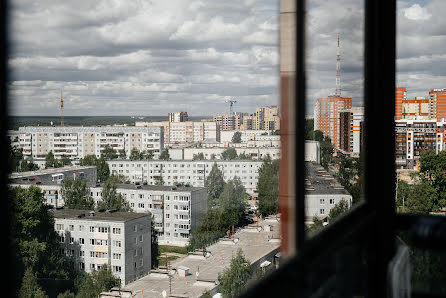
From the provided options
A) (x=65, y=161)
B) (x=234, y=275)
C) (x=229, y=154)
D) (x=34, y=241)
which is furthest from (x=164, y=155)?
(x=234, y=275)

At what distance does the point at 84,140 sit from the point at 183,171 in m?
1.06

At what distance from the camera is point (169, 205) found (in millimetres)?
2525

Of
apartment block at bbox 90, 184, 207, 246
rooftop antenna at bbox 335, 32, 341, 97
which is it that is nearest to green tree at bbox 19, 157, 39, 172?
apartment block at bbox 90, 184, 207, 246

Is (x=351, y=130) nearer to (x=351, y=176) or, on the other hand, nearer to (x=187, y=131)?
(x=351, y=176)

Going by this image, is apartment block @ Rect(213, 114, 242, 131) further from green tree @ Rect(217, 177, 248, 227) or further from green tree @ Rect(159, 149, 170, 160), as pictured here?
green tree @ Rect(159, 149, 170, 160)

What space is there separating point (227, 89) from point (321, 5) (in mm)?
736

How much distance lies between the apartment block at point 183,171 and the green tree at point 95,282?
39cm

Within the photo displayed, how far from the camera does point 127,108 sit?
1.98 m

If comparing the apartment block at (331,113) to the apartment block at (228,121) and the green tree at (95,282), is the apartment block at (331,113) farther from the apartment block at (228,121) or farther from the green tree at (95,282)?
the green tree at (95,282)

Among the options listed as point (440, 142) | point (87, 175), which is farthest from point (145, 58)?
point (440, 142)

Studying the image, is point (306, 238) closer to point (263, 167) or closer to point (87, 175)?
point (87, 175)

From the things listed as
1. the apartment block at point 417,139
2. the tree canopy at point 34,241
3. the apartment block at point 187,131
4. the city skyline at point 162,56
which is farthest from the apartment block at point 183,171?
the apartment block at point 417,139

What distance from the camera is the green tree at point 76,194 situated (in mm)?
1609

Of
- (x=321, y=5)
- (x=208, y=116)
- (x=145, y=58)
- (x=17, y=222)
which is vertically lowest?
(x=17, y=222)
